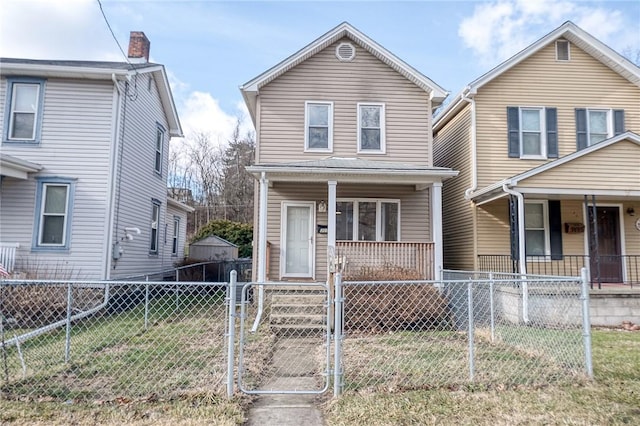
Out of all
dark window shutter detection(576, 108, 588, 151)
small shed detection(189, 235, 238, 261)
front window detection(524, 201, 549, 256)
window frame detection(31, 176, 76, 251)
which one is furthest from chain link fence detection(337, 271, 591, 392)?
small shed detection(189, 235, 238, 261)

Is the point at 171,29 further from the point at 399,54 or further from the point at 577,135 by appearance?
the point at 577,135

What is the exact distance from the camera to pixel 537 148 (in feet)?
36.5

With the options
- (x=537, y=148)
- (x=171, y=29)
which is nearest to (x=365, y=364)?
(x=171, y=29)

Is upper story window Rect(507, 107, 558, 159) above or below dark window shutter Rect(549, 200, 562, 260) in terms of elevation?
above

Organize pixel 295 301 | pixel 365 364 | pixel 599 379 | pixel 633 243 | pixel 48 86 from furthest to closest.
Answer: pixel 633 243
pixel 48 86
pixel 295 301
pixel 365 364
pixel 599 379

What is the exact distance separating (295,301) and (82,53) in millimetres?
8512

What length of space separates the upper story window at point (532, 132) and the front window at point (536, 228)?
1429mm

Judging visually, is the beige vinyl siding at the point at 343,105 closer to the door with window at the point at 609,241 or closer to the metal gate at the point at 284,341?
the metal gate at the point at 284,341

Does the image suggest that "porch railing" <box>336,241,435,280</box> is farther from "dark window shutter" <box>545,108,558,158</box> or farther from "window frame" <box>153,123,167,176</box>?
"window frame" <box>153,123,167,176</box>

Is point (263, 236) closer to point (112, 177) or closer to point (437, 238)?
point (437, 238)

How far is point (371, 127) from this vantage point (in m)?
11.0

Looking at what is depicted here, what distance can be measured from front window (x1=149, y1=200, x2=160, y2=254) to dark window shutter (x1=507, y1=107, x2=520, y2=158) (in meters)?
11.3

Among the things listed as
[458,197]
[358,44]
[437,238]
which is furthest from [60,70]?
[458,197]

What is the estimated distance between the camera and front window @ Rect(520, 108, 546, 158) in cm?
1109
